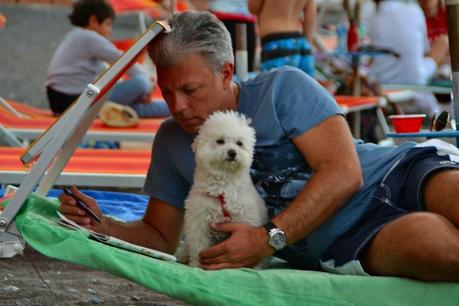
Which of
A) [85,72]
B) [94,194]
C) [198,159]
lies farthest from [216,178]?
[85,72]

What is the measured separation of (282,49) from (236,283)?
14.5 feet

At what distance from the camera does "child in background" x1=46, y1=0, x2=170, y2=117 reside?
8.00 meters

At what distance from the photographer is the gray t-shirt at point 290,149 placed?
10.1 feet

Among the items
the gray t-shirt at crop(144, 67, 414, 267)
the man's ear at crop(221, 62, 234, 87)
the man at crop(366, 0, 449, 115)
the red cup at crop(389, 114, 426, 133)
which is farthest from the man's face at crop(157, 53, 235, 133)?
the man at crop(366, 0, 449, 115)

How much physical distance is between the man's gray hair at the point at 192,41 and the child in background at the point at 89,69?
486 cm

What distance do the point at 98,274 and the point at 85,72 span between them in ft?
12.3

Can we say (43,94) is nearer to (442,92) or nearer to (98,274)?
(442,92)

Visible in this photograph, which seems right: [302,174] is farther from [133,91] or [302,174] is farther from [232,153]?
[133,91]

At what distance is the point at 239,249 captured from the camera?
2908 mm

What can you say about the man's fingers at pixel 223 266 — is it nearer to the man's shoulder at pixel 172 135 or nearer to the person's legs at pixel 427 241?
the person's legs at pixel 427 241

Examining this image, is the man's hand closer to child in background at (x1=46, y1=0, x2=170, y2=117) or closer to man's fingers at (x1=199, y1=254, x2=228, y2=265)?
man's fingers at (x1=199, y1=254, x2=228, y2=265)

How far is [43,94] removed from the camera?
11.9 metres

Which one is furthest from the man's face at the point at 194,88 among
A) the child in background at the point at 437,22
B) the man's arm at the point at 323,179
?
the child in background at the point at 437,22

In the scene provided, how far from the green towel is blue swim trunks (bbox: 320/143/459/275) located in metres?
0.14
